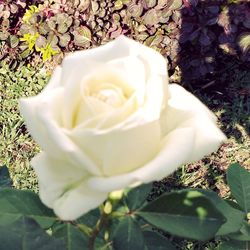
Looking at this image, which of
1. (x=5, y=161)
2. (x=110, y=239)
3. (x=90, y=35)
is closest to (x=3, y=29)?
(x=90, y=35)

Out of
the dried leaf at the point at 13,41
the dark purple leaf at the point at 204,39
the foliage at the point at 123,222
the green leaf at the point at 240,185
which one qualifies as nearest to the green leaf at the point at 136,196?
the foliage at the point at 123,222

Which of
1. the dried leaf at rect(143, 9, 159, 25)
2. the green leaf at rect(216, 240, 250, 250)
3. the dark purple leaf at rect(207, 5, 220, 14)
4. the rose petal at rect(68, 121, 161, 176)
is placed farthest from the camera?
the dried leaf at rect(143, 9, 159, 25)

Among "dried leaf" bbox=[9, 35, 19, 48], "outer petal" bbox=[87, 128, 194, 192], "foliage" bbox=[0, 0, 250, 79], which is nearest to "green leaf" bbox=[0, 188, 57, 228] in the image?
"outer petal" bbox=[87, 128, 194, 192]

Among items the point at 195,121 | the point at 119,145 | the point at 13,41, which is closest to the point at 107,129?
the point at 119,145

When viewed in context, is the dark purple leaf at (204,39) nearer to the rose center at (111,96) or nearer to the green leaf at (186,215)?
the green leaf at (186,215)

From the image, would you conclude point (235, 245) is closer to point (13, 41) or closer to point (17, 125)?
point (17, 125)

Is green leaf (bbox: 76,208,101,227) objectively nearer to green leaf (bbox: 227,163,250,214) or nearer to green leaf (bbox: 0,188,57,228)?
green leaf (bbox: 0,188,57,228)

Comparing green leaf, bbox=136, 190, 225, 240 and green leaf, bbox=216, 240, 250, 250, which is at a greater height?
green leaf, bbox=136, 190, 225, 240
